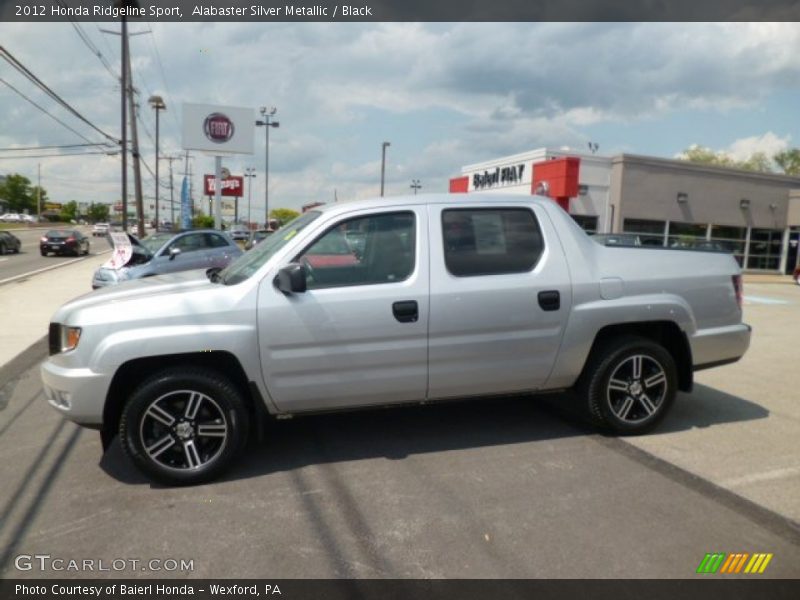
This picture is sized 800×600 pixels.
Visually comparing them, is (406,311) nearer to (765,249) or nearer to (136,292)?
(136,292)

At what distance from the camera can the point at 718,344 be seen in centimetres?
480

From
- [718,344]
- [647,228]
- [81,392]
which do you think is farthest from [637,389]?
[647,228]

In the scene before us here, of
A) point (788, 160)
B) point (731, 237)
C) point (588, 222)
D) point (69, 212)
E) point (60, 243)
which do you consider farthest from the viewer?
point (69, 212)

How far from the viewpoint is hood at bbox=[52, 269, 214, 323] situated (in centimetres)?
387

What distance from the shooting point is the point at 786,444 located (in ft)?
14.9

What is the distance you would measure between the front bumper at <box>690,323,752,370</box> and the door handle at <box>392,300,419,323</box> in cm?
236

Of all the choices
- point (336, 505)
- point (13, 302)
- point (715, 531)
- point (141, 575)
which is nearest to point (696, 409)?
point (715, 531)

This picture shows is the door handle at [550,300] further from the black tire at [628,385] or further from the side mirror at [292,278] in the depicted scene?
the side mirror at [292,278]

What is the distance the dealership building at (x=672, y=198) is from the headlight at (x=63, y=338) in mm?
20608

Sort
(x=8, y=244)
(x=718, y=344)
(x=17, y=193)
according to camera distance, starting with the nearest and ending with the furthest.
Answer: (x=718, y=344)
(x=8, y=244)
(x=17, y=193)

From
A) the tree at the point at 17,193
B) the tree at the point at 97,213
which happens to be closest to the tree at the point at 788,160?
the tree at the point at 17,193

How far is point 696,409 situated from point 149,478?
15.3ft

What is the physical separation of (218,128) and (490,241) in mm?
32798

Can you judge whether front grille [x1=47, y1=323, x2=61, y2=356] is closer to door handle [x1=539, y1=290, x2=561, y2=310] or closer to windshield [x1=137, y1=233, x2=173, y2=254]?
door handle [x1=539, y1=290, x2=561, y2=310]
